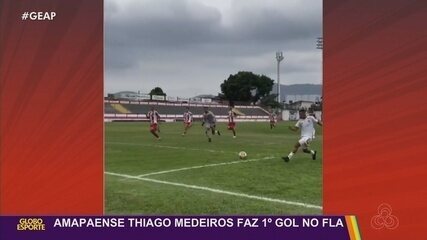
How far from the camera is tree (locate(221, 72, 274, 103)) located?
85.4 meters

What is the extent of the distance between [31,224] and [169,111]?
7062 centimetres

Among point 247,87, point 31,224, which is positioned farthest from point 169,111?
point 31,224

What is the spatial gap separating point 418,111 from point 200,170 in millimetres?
7814

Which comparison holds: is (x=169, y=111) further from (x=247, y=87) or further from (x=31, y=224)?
(x=31, y=224)

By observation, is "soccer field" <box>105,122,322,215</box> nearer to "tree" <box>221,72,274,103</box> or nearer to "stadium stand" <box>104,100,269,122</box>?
"stadium stand" <box>104,100,269,122</box>

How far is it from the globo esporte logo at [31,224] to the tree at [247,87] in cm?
7878

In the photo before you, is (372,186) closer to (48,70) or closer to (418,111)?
(418,111)

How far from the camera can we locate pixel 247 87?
291ft

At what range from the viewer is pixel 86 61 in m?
5.84

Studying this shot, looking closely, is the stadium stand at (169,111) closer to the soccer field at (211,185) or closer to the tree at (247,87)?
the tree at (247,87)

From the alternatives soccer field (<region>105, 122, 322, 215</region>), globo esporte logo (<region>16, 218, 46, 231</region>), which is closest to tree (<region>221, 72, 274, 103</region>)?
soccer field (<region>105, 122, 322, 215</region>)

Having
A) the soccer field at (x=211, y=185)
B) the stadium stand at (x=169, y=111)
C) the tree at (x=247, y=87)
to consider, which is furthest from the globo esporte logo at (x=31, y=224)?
the tree at (x=247, y=87)

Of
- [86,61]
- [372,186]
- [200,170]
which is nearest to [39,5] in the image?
[86,61]

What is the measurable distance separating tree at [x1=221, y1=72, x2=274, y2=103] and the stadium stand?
430cm
